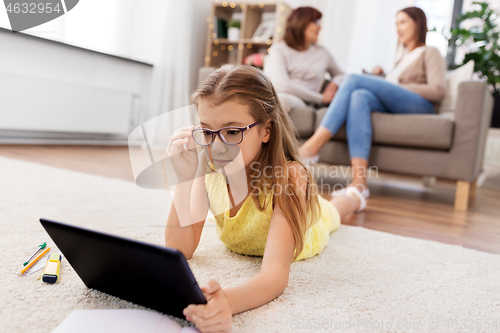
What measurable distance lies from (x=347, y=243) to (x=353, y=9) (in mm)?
3114

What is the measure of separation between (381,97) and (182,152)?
52.9 inches

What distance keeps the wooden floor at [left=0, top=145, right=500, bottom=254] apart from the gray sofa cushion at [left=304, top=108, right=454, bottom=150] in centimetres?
28

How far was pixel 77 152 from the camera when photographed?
241 cm

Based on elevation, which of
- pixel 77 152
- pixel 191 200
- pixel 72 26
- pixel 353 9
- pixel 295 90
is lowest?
pixel 77 152

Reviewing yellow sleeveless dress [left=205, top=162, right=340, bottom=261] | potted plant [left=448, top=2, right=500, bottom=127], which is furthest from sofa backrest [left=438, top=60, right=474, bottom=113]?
yellow sleeveless dress [left=205, top=162, right=340, bottom=261]

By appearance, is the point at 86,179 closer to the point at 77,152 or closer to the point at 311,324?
the point at 77,152

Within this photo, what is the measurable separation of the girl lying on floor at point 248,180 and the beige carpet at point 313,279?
0.05 metres

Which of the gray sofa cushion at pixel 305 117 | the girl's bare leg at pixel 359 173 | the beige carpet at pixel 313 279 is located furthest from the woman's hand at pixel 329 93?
the beige carpet at pixel 313 279

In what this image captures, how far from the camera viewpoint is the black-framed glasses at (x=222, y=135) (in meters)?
0.66

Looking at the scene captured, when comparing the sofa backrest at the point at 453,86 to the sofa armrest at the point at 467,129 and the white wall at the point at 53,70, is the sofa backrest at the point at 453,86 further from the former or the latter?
the white wall at the point at 53,70

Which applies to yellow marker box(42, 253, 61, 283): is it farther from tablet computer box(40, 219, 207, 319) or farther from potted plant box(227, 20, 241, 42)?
potted plant box(227, 20, 241, 42)

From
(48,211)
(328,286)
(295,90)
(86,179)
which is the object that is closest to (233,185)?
(328,286)

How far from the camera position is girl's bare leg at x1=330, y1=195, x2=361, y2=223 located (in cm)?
130

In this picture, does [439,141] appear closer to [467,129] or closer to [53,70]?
[467,129]
